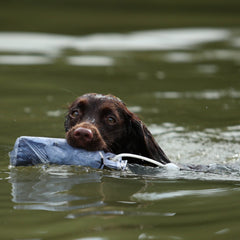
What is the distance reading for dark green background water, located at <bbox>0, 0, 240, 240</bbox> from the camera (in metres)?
4.83

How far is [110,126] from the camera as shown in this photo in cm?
700

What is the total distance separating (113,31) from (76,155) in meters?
10.1

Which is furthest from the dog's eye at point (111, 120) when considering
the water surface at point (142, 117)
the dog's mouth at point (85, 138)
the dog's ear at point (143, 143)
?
the water surface at point (142, 117)

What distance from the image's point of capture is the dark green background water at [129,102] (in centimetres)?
483

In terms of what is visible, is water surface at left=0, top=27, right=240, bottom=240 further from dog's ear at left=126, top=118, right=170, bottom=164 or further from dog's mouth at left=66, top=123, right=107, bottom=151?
dog's ear at left=126, top=118, right=170, bottom=164

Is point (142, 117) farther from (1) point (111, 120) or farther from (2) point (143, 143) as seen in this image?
(1) point (111, 120)

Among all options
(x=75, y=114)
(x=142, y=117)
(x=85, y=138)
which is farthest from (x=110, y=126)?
(x=142, y=117)

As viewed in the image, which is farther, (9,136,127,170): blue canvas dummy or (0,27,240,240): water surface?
(9,136,127,170): blue canvas dummy

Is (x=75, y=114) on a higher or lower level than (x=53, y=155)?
higher

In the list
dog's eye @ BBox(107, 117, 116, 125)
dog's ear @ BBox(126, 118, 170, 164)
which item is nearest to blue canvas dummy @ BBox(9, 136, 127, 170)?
dog's eye @ BBox(107, 117, 116, 125)

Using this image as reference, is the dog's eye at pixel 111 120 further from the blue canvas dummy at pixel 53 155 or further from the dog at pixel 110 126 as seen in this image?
the blue canvas dummy at pixel 53 155

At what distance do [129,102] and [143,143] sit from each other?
11.5 ft

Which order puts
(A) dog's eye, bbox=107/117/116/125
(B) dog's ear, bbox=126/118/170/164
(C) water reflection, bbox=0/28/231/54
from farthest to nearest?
(C) water reflection, bbox=0/28/231/54, (B) dog's ear, bbox=126/118/170/164, (A) dog's eye, bbox=107/117/116/125

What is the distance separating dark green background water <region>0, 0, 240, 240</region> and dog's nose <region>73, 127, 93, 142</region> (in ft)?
1.02
